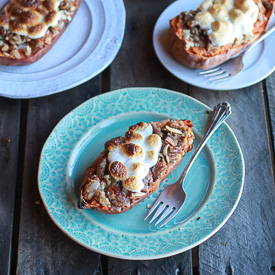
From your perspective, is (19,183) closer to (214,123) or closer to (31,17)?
(31,17)

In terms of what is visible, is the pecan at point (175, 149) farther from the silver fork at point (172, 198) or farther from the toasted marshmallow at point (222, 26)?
the toasted marshmallow at point (222, 26)

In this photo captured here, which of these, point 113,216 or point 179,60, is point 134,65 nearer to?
point 179,60

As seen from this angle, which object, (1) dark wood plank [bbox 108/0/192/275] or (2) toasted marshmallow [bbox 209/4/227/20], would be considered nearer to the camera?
(2) toasted marshmallow [bbox 209/4/227/20]

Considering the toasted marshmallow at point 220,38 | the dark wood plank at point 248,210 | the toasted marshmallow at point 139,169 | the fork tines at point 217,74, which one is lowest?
the dark wood plank at point 248,210

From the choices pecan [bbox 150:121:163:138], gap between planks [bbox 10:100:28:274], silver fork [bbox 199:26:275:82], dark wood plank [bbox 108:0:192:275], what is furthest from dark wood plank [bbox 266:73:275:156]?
gap between planks [bbox 10:100:28:274]

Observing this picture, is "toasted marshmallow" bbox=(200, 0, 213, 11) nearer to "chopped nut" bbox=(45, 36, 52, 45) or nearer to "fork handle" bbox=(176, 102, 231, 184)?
"fork handle" bbox=(176, 102, 231, 184)

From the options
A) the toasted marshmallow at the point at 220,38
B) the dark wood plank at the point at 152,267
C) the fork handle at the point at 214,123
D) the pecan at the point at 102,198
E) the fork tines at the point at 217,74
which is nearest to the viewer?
the pecan at the point at 102,198

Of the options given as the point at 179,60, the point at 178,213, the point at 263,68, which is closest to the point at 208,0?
the point at 179,60

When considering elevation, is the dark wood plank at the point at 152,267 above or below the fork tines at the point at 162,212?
below

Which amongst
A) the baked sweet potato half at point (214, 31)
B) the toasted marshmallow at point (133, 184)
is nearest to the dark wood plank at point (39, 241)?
the toasted marshmallow at point (133, 184)
